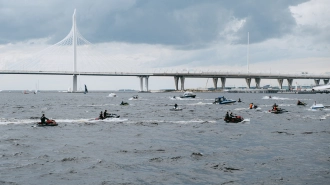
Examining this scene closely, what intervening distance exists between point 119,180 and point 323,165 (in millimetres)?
13006

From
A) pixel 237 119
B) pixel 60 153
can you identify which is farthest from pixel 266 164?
pixel 237 119

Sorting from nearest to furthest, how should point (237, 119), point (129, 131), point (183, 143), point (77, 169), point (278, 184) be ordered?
point (278, 184)
point (77, 169)
point (183, 143)
point (129, 131)
point (237, 119)

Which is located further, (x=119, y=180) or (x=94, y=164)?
(x=94, y=164)

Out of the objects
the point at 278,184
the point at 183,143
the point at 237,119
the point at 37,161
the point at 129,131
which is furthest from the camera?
the point at 237,119

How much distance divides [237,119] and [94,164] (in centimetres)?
2981

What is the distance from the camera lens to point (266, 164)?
84.4 ft

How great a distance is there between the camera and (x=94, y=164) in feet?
84.8

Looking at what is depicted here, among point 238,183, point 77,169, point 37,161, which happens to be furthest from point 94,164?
point 238,183

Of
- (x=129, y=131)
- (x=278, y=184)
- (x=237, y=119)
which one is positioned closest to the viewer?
(x=278, y=184)

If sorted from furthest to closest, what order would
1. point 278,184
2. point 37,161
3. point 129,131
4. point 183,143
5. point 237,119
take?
1. point 237,119
2. point 129,131
3. point 183,143
4. point 37,161
5. point 278,184

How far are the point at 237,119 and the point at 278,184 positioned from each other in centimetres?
3118

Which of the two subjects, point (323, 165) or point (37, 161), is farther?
point (37, 161)

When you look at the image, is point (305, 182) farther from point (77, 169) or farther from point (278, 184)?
point (77, 169)

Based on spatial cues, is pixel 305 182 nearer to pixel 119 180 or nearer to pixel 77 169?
pixel 119 180
